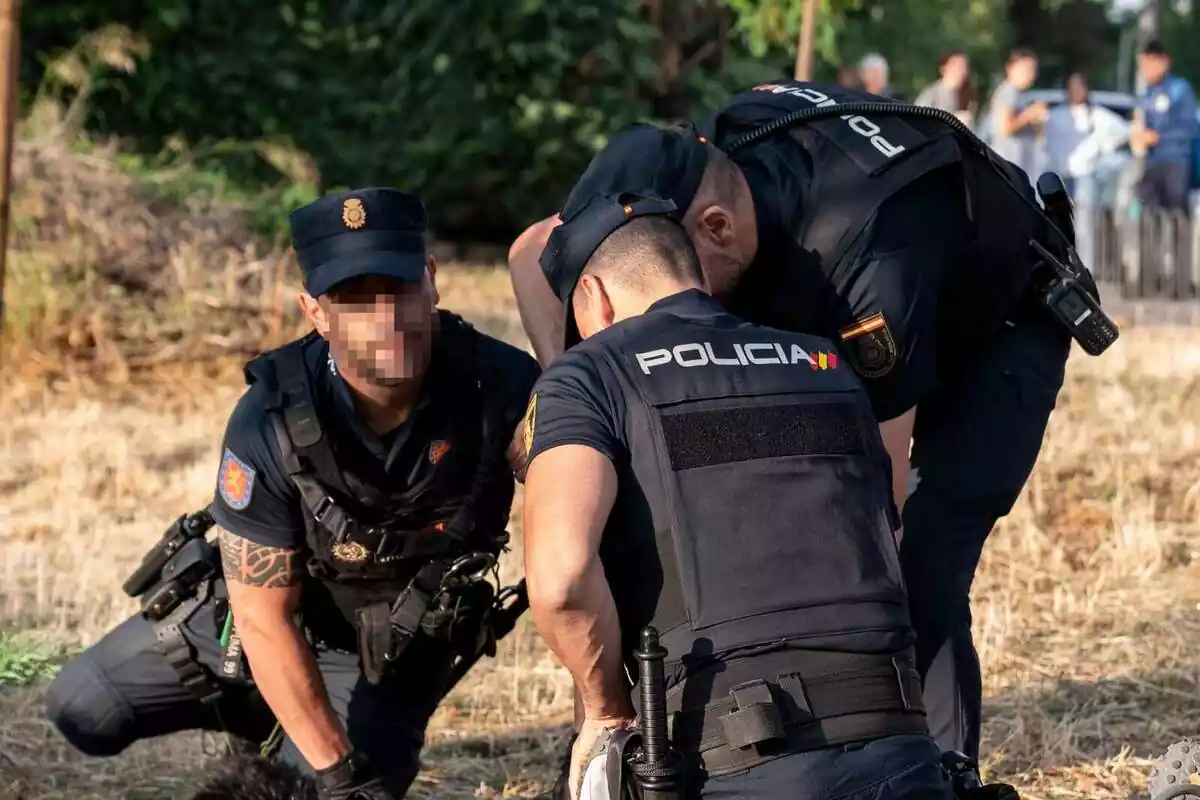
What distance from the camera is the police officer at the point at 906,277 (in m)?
3.05

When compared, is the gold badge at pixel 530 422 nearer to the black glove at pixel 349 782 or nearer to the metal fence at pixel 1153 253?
the black glove at pixel 349 782

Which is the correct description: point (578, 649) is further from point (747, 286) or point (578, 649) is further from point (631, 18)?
point (631, 18)

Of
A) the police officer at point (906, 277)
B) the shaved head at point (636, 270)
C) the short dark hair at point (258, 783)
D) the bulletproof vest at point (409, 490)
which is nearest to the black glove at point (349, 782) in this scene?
the short dark hair at point (258, 783)

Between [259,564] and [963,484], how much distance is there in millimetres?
1538

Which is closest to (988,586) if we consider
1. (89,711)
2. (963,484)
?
(963,484)

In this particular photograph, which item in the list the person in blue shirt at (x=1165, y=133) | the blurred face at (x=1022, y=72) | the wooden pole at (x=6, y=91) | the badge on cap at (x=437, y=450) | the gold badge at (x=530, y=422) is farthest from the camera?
the person in blue shirt at (x=1165, y=133)

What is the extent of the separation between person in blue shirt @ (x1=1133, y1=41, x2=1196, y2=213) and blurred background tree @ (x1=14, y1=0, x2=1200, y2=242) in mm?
2699

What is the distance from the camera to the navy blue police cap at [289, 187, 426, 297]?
3357mm

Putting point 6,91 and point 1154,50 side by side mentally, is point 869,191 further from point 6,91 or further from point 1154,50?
point 1154,50

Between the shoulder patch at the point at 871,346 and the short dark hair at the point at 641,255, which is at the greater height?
the short dark hair at the point at 641,255

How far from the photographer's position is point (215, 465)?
7012 millimetres

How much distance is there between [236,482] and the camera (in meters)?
3.43

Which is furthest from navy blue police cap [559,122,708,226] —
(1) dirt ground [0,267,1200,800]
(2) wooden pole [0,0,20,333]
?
(2) wooden pole [0,0,20,333]

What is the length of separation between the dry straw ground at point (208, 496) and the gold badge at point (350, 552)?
84cm
